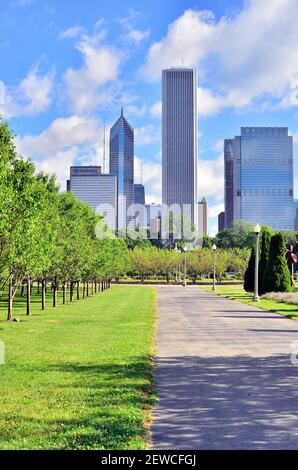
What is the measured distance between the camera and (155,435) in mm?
6320

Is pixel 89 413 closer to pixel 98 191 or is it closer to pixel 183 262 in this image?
pixel 183 262

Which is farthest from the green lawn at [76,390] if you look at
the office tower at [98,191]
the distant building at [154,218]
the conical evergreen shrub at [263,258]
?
the office tower at [98,191]

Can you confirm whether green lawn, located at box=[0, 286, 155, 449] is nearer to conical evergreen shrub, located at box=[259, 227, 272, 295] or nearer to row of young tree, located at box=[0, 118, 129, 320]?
row of young tree, located at box=[0, 118, 129, 320]

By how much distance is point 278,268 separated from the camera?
128 ft

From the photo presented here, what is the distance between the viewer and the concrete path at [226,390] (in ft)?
20.5

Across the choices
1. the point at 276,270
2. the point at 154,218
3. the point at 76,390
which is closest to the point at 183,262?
Answer: the point at 276,270

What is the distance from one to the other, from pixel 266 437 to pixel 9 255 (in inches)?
→ 583

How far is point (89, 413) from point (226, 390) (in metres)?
2.65

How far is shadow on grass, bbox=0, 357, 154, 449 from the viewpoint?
601cm

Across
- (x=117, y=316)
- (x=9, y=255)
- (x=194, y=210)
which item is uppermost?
(x=194, y=210)

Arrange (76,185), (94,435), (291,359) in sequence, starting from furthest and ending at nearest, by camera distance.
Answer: (76,185), (291,359), (94,435)

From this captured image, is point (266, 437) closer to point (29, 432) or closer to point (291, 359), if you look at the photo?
point (29, 432)

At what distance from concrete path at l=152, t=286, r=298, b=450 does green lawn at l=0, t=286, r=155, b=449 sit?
1.19 feet
